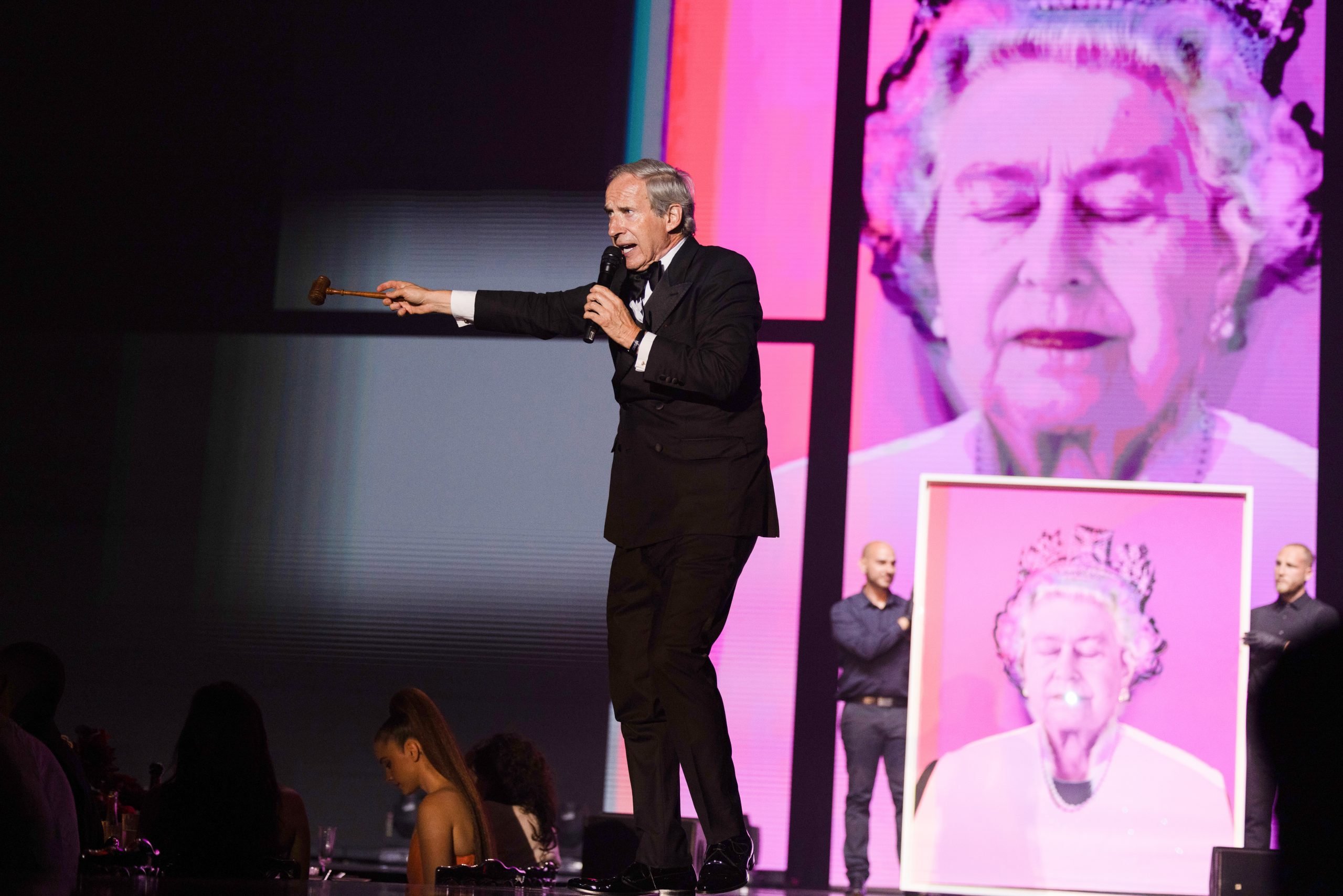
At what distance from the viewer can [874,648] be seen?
498cm

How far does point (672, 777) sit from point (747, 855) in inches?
6.8

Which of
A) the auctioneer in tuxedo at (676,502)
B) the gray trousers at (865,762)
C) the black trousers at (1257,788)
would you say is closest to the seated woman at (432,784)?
the auctioneer in tuxedo at (676,502)

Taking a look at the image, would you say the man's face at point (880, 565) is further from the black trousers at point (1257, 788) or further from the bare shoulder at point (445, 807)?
the bare shoulder at point (445, 807)

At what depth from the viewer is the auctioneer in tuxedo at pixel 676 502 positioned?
7.11 ft

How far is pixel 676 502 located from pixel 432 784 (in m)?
1.02

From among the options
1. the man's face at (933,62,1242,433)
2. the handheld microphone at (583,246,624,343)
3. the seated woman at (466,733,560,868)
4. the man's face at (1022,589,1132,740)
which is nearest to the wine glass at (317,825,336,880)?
the seated woman at (466,733,560,868)

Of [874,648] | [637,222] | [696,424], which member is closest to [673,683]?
A: [696,424]

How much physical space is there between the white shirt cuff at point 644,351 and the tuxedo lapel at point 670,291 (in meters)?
0.13

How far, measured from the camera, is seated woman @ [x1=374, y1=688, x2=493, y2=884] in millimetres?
2777

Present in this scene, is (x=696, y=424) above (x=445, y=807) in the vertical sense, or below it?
above

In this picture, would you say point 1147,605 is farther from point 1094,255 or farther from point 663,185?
point 663,185

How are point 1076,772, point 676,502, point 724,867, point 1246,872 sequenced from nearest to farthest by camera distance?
1. point 724,867
2. point 676,502
3. point 1246,872
4. point 1076,772

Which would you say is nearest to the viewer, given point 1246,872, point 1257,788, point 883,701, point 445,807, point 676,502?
point 676,502

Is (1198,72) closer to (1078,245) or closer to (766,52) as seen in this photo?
(1078,245)
